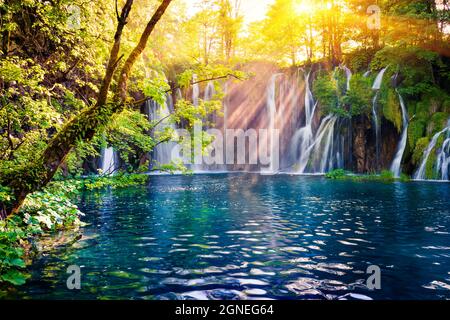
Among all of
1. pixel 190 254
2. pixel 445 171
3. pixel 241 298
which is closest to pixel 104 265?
pixel 190 254

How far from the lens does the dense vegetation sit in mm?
6398

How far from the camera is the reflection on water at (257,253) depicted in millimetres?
5492

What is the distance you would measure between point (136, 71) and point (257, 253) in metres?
6.30

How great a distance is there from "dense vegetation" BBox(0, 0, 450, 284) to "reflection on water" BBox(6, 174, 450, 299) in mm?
1299

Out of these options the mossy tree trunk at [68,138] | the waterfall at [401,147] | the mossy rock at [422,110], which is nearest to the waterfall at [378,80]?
the waterfall at [401,147]

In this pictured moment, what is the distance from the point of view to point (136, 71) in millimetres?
9977

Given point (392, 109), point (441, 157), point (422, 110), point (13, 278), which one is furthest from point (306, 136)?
point (13, 278)

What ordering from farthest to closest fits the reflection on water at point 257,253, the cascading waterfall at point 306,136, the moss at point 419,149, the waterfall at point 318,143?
the cascading waterfall at point 306,136
the waterfall at point 318,143
the moss at point 419,149
the reflection on water at point 257,253

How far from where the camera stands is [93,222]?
1128 centimetres

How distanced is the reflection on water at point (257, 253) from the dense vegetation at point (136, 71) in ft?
4.26

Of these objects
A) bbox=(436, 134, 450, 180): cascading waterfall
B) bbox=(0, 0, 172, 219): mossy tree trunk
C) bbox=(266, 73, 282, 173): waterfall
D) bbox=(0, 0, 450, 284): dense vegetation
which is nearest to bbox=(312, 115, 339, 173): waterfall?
bbox=(0, 0, 450, 284): dense vegetation

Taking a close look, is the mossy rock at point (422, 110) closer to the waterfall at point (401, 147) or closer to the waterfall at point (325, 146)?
the waterfall at point (401, 147)

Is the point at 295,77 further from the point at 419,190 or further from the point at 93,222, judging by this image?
the point at 93,222

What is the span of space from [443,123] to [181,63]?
2990 cm
